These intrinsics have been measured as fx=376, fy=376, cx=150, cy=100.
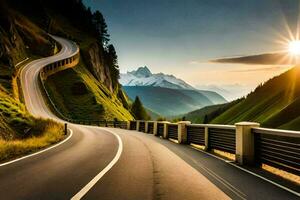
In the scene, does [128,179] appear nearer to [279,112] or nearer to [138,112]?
[138,112]

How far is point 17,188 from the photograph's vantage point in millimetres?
7504

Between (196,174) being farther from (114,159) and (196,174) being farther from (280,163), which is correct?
(114,159)

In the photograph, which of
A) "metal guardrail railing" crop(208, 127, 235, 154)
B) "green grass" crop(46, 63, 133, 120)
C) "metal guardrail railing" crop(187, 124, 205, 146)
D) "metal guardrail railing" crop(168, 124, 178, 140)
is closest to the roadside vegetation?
"metal guardrail railing" crop(168, 124, 178, 140)

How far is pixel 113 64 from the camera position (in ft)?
484

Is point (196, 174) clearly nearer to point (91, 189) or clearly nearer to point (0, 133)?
point (91, 189)

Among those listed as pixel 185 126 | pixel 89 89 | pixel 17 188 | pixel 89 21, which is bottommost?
pixel 17 188

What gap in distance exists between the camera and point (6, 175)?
30.1 feet

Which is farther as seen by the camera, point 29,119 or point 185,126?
point 29,119

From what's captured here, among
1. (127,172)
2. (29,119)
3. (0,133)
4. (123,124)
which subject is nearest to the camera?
(127,172)

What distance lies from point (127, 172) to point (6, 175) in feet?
9.91

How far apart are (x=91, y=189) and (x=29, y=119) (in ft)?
70.2

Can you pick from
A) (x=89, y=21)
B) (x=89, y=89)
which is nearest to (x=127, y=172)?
(x=89, y=89)

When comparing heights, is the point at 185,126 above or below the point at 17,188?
above

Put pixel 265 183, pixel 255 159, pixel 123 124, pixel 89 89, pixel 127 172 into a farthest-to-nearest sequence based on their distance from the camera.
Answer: pixel 89 89
pixel 123 124
pixel 255 159
pixel 127 172
pixel 265 183
